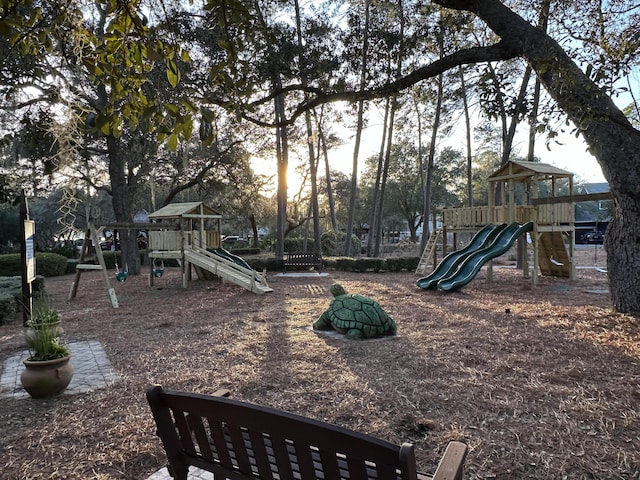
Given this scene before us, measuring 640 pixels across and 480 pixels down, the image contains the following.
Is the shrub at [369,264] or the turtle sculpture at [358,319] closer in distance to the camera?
the turtle sculpture at [358,319]

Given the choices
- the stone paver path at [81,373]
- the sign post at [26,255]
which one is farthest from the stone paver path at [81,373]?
the sign post at [26,255]

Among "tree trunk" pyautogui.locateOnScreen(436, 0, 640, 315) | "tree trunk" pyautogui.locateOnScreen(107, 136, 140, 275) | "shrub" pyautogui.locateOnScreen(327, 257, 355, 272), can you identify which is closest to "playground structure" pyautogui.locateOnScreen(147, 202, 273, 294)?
"tree trunk" pyautogui.locateOnScreen(107, 136, 140, 275)

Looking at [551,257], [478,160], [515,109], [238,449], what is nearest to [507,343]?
[515,109]

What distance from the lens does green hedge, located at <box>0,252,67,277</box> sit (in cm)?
1656

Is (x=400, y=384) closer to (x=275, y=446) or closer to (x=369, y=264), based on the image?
(x=275, y=446)

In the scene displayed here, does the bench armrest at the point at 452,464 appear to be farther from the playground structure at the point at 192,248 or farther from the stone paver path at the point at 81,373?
the playground structure at the point at 192,248

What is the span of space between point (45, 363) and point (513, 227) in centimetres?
1115

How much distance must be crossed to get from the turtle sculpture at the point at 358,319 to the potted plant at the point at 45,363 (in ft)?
11.0

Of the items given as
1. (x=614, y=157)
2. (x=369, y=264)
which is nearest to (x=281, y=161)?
(x=369, y=264)

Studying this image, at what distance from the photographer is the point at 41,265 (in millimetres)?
17094

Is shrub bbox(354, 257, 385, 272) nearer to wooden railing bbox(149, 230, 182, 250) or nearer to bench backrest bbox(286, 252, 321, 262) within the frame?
bench backrest bbox(286, 252, 321, 262)

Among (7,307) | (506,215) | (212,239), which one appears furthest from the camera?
(212,239)

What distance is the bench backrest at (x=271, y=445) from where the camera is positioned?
1.20m

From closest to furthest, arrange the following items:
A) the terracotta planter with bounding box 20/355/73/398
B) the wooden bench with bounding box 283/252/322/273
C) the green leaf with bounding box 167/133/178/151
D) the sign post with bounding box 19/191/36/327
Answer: the green leaf with bounding box 167/133/178/151
the terracotta planter with bounding box 20/355/73/398
the sign post with bounding box 19/191/36/327
the wooden bench with bounding box 283/252/322/273
